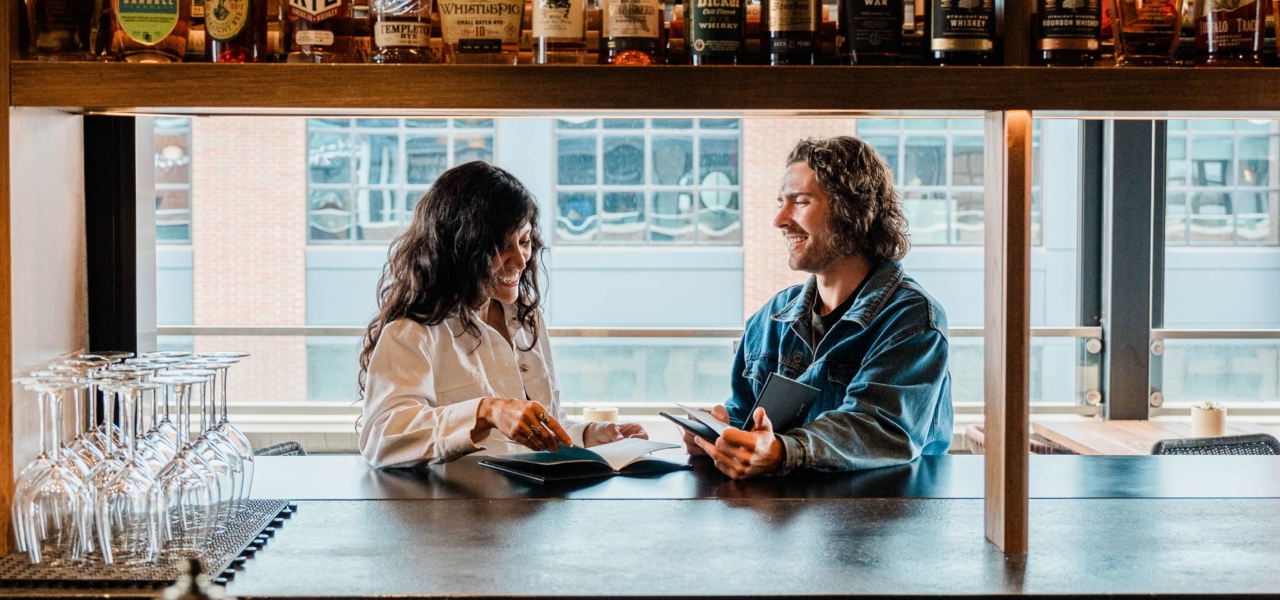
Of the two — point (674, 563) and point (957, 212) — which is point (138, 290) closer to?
point (674, 563)

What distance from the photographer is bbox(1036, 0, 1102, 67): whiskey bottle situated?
164cm

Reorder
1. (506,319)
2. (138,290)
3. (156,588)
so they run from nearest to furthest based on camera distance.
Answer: (156,588) < (138,290) < (506,319)

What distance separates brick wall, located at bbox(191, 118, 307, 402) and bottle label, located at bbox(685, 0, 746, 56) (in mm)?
6795

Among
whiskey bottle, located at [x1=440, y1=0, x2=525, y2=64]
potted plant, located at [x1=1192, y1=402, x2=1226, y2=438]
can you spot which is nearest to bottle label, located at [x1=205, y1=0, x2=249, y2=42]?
whiskey bottle, located at [x1=440, y1=0, x2=525, y2=64]

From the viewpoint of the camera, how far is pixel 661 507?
1940 mm

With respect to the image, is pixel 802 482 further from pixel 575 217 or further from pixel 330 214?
pixel 330 214

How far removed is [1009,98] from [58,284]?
1.43m

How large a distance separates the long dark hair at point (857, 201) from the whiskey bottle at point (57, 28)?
5.69 ft

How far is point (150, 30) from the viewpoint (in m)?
1.65

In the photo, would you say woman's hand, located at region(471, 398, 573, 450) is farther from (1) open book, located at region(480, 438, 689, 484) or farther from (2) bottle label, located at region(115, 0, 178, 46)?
(2) bottle label, located at region(115, 0, 178, 46)

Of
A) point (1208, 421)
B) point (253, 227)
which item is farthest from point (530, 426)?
point (253, 227)

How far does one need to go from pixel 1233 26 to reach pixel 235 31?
1442 mm

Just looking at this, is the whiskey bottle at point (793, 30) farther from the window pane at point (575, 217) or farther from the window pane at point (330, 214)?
the window pane at point (330, 214)

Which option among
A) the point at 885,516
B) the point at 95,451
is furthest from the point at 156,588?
the point at 885,516
